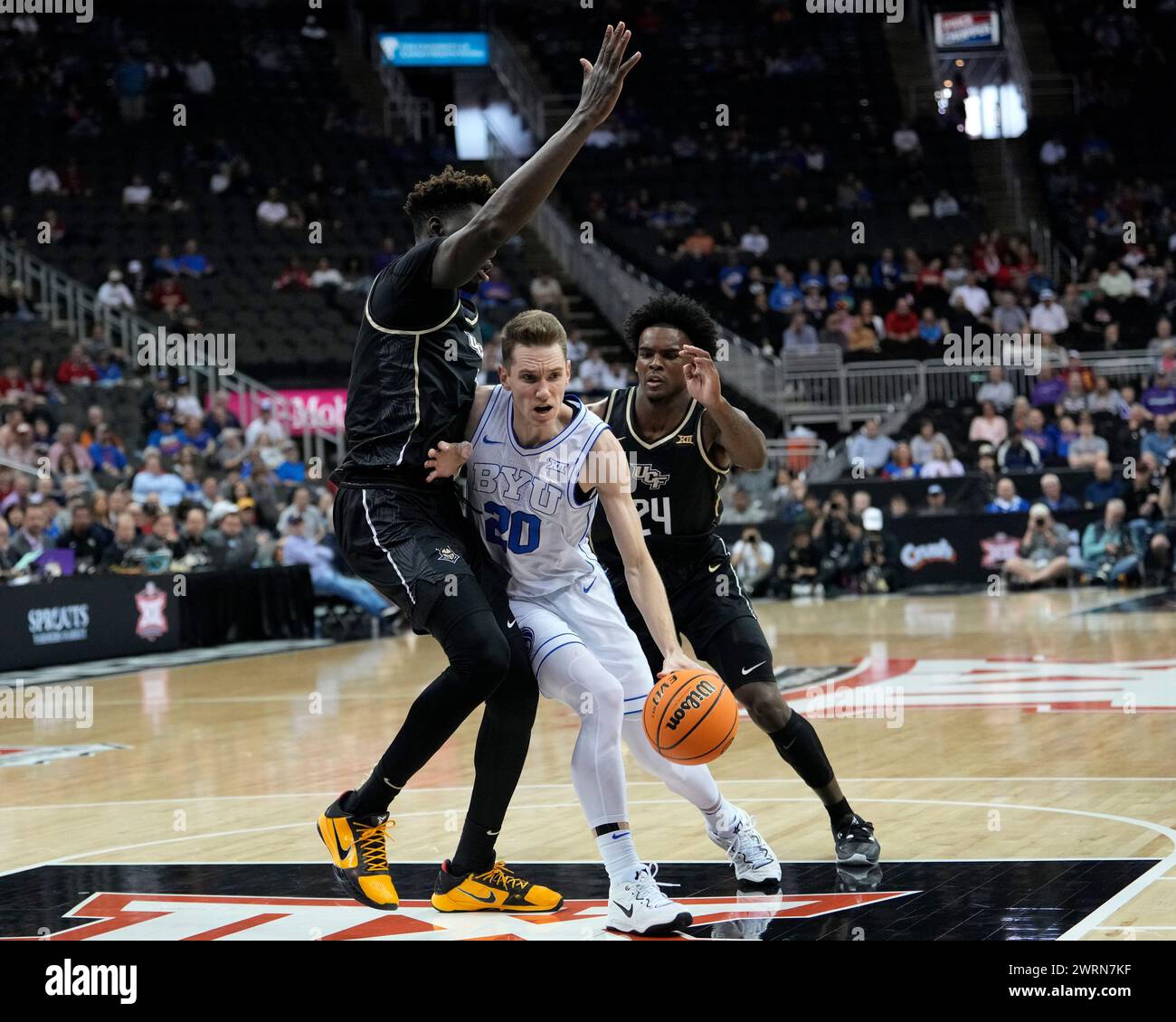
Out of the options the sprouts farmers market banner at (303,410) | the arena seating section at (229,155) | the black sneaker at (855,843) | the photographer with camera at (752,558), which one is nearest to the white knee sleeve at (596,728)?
the black sneaker at (855,843)

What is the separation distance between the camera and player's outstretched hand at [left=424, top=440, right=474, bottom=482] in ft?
18.0

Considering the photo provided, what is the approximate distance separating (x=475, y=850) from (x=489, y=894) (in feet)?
0.51

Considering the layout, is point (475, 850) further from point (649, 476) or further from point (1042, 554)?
point (1042, 554)

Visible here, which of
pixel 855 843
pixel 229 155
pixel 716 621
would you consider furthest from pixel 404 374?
pixel 229 155

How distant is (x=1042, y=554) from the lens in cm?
1986

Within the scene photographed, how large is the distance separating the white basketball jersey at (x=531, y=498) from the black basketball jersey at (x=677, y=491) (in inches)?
27.0

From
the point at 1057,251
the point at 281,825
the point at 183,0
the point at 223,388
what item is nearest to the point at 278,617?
Answer: the point at 223,388

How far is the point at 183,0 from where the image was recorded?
3189cm

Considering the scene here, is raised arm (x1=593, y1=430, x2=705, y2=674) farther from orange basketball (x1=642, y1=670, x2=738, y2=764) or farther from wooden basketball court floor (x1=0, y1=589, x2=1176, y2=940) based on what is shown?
wooden basketball court floor (x1=0, y1=589, x2=1176, y2=940)

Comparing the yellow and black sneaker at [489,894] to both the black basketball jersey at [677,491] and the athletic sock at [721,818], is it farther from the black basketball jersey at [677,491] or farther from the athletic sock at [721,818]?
the black basketball jersey at [677,491]

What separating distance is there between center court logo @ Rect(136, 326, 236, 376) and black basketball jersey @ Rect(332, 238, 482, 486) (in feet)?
53.2

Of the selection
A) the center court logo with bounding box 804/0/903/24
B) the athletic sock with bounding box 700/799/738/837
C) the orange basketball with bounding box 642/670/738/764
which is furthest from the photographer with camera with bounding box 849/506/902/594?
the orange basketball with bounding box 642/670/738/764
